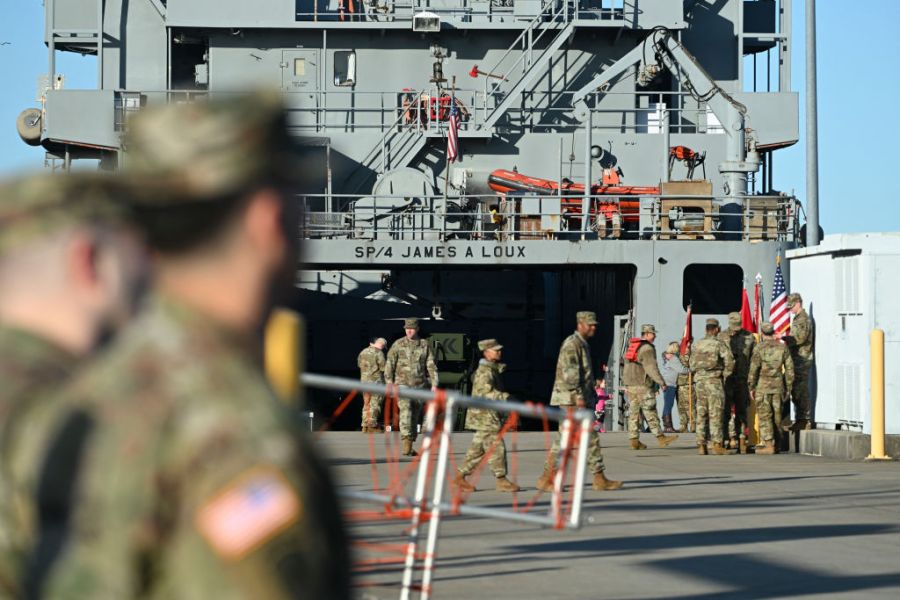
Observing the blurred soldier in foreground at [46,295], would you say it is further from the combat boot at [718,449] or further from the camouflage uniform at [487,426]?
the combat boot at [718,449]

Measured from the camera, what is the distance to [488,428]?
12398 mm

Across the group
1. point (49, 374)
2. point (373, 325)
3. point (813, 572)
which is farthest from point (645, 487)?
point (373, 325)

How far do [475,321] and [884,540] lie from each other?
19729 millimetres

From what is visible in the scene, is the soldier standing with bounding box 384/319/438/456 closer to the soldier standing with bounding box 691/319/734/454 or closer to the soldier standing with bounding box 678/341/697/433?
the soldier standing with bounding box 691/319/734/454

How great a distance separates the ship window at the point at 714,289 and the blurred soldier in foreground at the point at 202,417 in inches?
1047

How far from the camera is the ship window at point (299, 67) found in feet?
95.3

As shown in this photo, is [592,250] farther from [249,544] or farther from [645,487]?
[249,544]

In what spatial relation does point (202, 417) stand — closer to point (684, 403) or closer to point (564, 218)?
point (684, 403)

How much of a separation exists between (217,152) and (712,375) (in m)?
15.8

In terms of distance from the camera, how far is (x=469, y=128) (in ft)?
92.8

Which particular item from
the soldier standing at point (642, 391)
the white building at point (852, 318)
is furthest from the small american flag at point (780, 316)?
the soldier standing at point (642, 391)

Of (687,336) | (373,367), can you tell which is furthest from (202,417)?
(687,336)

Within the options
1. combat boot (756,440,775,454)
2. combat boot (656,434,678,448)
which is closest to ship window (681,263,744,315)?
combat boot (656,434,678,448)

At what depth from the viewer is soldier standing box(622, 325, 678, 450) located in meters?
18.7
